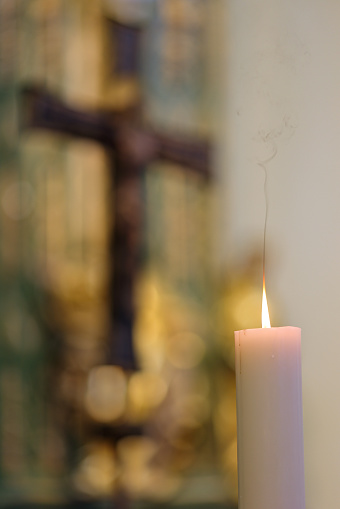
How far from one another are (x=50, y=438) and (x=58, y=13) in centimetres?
52

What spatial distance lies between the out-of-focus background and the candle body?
525 millimetres

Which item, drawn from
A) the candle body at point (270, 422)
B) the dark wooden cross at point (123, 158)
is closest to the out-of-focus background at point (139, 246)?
the dark wooden cross at point (123, 158)

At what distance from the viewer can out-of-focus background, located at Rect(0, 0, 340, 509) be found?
2.76 feet

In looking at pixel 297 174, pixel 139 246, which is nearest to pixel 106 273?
pixel 139 246

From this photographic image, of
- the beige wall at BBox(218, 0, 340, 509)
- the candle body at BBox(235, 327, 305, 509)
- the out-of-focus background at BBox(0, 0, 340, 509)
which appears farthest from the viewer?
the out-of-focus background at BBox(0, 0, 340, 509)

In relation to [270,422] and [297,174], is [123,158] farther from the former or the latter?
[270,422]

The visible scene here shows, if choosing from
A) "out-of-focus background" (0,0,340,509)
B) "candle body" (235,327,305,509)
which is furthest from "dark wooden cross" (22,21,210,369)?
"candle body" (235,327,305,509)

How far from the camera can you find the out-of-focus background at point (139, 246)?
84 cm

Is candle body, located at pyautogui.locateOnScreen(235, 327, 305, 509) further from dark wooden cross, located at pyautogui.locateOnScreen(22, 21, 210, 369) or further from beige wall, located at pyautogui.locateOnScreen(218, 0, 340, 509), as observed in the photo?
dark wooden cross, located at pyautogui.locateOnScreen(22, 21, 210, 369)

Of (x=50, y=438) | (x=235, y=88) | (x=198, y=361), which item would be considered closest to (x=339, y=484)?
(x=198, y=361)

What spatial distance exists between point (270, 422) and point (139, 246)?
642 mm

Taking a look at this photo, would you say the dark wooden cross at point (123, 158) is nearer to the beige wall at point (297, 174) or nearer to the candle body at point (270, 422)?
the beige wall at point (297, 174)

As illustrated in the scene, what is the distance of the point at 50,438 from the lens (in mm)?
851

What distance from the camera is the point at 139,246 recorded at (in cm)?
90
